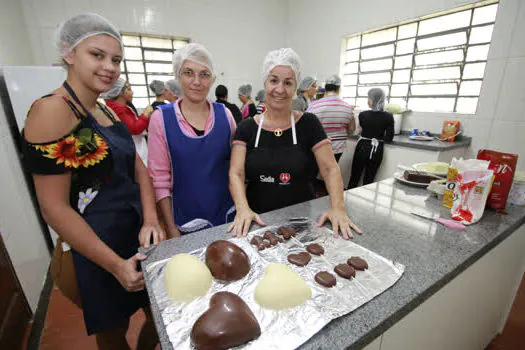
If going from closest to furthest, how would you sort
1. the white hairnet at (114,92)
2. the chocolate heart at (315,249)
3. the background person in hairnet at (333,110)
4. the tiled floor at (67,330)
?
the chocolate heart at (315,249) < the tiled floor at (67,330) < the white hairnet at (114,92) < the background person in hairnet at (333,110)

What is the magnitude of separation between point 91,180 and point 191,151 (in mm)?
458

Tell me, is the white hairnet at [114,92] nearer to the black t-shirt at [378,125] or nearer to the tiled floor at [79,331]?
the tiled floor at [79,331]

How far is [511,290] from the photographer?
4.83ft

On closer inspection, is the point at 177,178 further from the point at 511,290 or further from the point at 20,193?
the point at 511,290

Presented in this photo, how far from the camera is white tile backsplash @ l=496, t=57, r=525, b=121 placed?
2.68 metres

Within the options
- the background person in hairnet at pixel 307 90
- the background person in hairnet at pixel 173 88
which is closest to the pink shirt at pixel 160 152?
the background person in hairnet at pixel 173 88

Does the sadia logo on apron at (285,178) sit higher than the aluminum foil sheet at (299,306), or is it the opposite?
the sadia logo on apron at (285,178)

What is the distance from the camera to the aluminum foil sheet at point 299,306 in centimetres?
59

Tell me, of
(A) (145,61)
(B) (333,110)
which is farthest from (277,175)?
(A) (145,61)

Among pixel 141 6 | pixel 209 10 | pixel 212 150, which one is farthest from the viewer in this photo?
pixel 209 10

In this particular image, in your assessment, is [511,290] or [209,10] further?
[209,10]

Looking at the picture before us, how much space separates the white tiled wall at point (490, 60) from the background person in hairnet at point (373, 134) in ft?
2.52

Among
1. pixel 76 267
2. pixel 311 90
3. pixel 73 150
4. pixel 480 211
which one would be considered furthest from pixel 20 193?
pixel 311 90

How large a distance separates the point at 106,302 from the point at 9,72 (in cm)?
242
